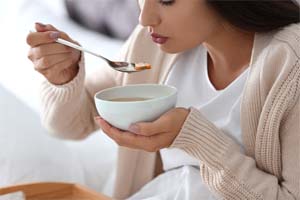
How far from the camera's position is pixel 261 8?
88cm

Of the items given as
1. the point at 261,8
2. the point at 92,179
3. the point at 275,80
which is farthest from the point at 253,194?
the point at 92,179

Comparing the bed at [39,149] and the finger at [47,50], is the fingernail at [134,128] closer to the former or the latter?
the finger at [47,50]

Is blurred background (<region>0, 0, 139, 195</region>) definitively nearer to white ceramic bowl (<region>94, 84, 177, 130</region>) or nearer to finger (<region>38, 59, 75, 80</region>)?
finger (<region>38, 59, 75, 80</region>)

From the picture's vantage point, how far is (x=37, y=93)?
5.21 feet

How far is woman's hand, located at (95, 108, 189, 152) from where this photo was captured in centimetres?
77

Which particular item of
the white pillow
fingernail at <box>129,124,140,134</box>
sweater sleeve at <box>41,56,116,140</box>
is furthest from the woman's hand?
the white pillow

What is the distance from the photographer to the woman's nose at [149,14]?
2.83 ft

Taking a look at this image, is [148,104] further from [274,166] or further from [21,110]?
[21,110]

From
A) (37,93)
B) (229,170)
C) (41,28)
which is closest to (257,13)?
(229,170)

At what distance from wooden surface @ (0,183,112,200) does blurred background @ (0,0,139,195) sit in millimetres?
164

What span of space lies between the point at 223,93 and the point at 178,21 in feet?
0.53

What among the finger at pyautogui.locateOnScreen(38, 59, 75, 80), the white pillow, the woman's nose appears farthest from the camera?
the white pillow

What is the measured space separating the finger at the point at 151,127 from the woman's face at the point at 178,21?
165 millimetres

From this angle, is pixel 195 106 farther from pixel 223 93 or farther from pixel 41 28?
pixel 41 28
